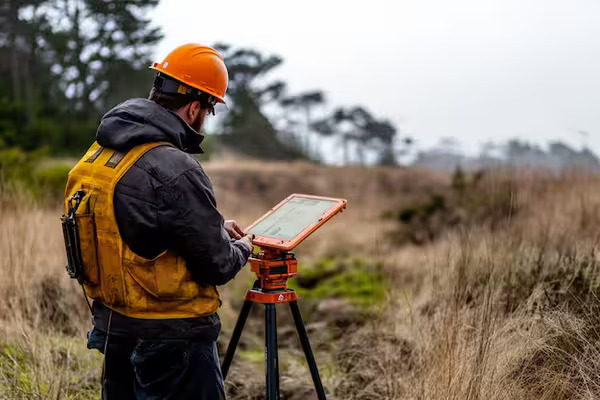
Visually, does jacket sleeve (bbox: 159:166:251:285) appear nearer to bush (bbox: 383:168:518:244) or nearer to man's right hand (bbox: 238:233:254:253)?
man's right hand (bbox: 238:233:254:253)

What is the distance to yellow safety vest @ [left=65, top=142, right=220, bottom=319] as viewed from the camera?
7.53 feet

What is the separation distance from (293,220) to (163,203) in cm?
74

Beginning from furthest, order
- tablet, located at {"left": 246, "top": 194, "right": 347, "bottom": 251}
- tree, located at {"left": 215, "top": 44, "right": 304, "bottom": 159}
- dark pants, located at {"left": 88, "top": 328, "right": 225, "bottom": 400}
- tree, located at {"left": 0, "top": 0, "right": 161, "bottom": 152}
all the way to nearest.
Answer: tree, located at {"left": 215, "top": 44, "right": 304, "bottom": 159} < tree, located at {"left": 0, "top": 0, "right": 161, "bottom": 152} < tablet, located at {"left": 246, "top": 194, "right": 347, "bottom": 251} < dark pants, located at {"left": 88, "top": 328, "right": 225, "bottom": 400}

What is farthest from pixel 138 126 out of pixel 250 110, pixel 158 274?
pixel 250 110

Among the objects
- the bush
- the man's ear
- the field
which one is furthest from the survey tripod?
the bush

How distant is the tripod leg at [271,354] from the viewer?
2779 mm

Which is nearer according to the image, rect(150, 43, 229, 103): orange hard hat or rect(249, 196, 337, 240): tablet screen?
rect(150, 43, 229, 103): orange hard hat

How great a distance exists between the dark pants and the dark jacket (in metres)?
0.08

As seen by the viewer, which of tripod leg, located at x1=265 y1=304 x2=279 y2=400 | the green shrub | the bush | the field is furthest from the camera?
the bush

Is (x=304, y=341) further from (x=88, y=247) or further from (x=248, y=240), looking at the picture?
(x=88, y=247)

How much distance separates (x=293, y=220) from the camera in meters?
2.83

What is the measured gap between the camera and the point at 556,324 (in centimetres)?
338

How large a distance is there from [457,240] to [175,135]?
3450 millimetres

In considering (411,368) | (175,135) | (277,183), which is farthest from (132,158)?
(277,183)
